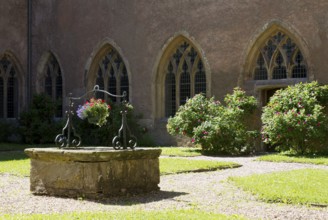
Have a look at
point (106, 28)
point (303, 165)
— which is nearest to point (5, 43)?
point (106, 28)

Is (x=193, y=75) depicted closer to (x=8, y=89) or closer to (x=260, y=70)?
(x=260, y=70)

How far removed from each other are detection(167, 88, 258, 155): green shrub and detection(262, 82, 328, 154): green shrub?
0.91m

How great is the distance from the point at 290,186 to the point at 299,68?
809 centimetres

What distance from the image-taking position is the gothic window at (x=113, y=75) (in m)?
19.1

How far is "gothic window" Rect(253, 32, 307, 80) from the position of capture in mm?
15320

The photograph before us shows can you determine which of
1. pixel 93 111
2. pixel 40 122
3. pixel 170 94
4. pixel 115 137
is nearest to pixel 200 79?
pixel 170 94

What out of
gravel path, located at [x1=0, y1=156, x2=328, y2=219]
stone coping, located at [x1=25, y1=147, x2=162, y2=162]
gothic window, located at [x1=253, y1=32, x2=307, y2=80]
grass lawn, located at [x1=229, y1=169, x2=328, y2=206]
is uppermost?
gothic window, located at [x1=253, y1=32, x2=307, y2=80]

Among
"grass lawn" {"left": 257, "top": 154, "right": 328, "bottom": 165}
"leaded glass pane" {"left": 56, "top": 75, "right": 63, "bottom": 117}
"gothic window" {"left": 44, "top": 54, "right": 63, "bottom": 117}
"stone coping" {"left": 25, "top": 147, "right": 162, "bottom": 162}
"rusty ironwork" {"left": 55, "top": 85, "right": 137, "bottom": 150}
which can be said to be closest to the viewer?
"stone coping" {"left": 25, "top": 147, "right": 162, "bottom": 162}

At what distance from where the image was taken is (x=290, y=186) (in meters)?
7.85

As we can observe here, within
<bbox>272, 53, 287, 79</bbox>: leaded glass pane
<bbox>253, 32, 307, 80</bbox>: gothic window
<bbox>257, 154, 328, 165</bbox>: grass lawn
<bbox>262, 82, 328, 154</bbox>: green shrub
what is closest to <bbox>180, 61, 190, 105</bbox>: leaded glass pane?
<bbox>253, 32, 307, 80</bbox>: gothic window

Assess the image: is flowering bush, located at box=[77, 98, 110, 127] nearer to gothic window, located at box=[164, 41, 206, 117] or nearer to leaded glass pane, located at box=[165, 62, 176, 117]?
gothic window, located at box=[164, 41, 206, 117]

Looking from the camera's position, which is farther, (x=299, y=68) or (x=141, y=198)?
(x=299, y=68)

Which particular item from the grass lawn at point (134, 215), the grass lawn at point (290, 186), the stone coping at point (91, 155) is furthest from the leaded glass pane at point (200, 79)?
the grass lawn at point (134, 215)

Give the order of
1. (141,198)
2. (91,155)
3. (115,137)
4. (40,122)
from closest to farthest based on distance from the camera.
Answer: (91,155), (141,198), (115,137), (40,122)
